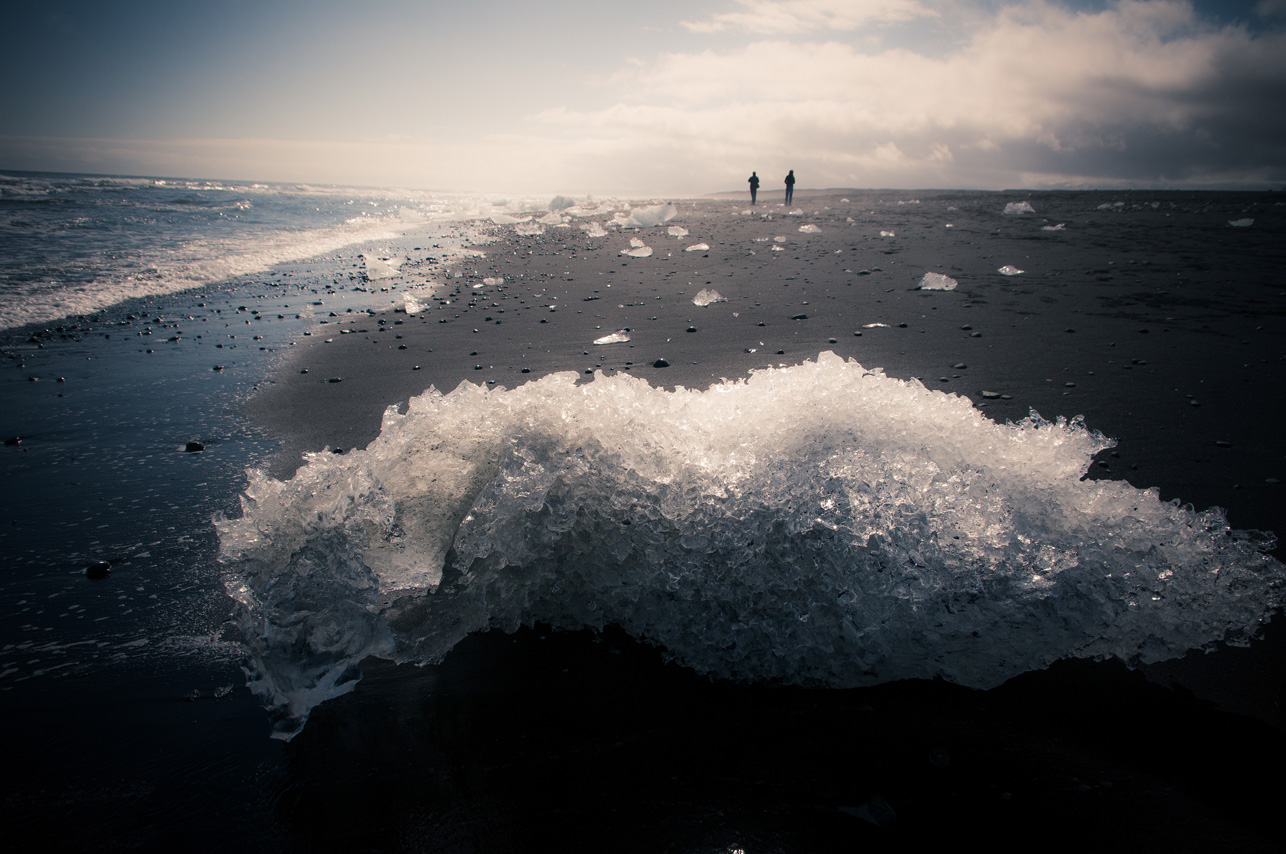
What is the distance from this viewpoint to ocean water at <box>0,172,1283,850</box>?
80.5 inches

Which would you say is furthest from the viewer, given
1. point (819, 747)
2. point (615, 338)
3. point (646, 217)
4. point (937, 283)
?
point (646, 217)

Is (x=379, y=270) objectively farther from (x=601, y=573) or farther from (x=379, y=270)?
(x=601, y=573)

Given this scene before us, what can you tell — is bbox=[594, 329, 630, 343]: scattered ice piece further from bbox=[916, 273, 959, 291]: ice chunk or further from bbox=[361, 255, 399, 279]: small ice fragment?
bbox=[361, 255, 399, 279]: small ice fragment

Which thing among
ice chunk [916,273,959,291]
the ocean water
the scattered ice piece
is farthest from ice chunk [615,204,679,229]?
the ocean water

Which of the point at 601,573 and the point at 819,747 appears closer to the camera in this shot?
the point at 819,747

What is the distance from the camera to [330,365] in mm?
6273

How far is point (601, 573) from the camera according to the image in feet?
7.85

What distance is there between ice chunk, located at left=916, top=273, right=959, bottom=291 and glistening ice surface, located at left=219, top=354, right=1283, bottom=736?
719 centimetres

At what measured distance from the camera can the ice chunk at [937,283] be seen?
8903 millimetres

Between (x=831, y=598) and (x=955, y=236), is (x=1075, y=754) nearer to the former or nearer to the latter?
(x=831, y=598)

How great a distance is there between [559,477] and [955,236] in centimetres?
1708

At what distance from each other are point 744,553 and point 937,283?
856cm

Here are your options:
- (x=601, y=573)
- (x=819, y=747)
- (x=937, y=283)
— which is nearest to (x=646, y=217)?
(x=937, y=283)

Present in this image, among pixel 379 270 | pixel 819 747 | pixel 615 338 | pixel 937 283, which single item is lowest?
pixel 819 747
